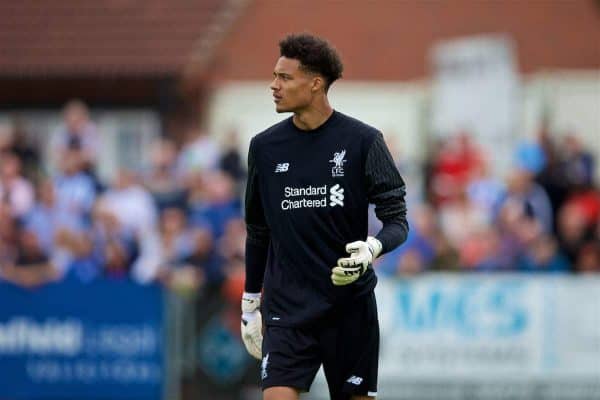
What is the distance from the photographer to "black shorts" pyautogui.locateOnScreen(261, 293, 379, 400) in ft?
26.2

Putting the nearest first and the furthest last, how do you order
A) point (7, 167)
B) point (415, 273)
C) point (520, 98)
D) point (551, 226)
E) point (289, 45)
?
point (289, 45) < point (415, 273) < point (551, 226) < point (7, 167) < point (520, 98)

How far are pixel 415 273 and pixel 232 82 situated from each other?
7.55 meters

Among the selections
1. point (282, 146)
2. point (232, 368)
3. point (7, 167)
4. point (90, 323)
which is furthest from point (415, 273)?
point (282, 146)

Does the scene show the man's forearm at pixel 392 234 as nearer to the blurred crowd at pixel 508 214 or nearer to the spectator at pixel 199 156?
the blurred crowd at pixel 508 214

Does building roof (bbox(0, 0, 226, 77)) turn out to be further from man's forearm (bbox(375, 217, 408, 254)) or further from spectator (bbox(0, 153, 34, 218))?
man's forearm (bbox(375, 217, 408, 254))

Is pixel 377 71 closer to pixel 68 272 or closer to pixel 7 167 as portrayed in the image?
pixel 7 167

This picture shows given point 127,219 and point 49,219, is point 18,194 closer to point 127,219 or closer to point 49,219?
point 49,219

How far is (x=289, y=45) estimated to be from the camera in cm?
799

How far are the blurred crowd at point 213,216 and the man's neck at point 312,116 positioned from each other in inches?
274

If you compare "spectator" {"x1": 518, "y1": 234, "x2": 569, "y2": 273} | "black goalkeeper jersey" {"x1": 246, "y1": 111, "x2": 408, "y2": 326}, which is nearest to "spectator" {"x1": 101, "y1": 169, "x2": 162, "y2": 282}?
"spectator" {"x1": 518, "y1": 234, "x2": 569, "y2": 273}

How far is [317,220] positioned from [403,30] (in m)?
14.4

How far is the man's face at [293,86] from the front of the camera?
797 cm

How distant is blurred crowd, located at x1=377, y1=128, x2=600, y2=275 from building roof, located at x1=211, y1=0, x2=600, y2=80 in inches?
129

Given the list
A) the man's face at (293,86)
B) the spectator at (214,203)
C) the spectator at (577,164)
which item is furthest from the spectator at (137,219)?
the man's face at (293,86)
